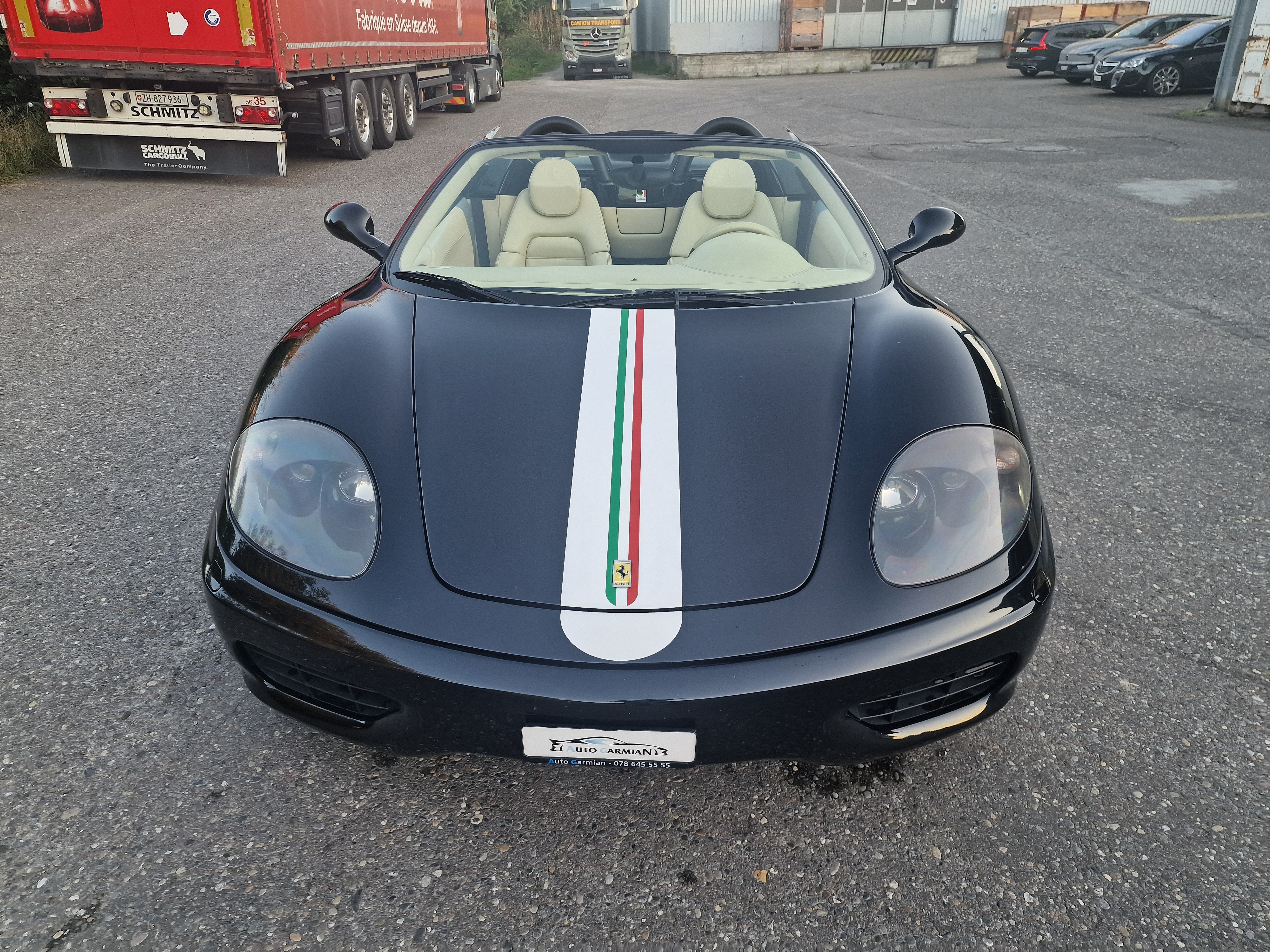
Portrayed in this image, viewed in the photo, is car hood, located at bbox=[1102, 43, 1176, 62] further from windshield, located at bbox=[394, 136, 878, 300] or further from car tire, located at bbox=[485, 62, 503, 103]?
windshield, located at bbox=[394, 136, 878, 300]

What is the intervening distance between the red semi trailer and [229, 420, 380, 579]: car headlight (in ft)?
25.2

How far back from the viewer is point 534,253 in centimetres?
303

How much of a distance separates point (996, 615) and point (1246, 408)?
9.65 feet

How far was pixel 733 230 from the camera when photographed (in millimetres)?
2885

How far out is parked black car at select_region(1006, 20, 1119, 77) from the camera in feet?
67.9

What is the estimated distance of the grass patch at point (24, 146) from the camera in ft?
28.2

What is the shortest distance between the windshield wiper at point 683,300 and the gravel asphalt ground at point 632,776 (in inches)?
46.3

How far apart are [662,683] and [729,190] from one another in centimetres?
206

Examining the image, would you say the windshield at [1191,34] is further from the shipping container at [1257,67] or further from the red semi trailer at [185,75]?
the red semi trailer at [185,75]

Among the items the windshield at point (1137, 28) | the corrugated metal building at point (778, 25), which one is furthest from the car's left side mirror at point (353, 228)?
the corrugated metal building at point (778, 25)

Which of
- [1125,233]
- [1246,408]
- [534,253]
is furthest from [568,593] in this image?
[1125,233]

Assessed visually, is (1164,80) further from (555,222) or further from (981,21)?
(555,222)

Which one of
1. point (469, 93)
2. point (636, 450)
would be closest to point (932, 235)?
point (636, 450)

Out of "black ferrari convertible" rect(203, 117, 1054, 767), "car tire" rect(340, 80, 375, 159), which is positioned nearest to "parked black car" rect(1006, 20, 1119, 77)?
"car tire" rect(340, 80, 375, 159)
